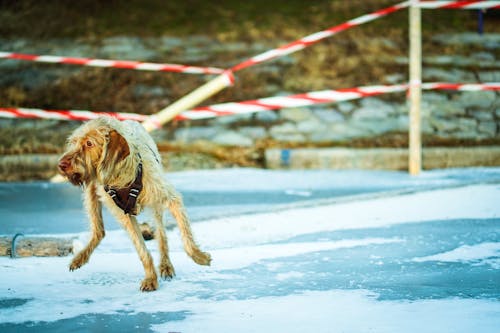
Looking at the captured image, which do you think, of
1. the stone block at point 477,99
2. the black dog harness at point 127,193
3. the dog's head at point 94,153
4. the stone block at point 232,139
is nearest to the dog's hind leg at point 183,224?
the black dog harness at point 127,193

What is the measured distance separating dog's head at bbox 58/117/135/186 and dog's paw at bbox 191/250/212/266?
674 mm

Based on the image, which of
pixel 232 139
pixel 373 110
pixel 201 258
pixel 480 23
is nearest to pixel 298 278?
pixel 201 258

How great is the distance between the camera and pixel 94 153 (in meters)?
4.07

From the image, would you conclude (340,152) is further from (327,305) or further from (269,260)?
(327,305)

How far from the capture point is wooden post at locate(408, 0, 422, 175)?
898cm

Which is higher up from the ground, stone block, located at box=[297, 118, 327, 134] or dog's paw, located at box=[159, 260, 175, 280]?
stone block, located at box=[297, 118, 327, 134]

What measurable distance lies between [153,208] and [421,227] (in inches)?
85.3

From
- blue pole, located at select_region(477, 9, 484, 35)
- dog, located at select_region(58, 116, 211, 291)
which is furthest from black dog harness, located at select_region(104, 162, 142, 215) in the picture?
blue pole, located at select_region(477, 9, 484, 35)

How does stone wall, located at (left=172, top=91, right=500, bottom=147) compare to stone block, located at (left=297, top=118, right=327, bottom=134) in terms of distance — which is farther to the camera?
stone block, located at (left=297, top=118, right=327, bottom=134)

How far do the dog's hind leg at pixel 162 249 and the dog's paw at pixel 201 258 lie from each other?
136 mm

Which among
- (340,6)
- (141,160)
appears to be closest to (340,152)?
(340,6)

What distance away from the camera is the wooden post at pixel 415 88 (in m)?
8.98

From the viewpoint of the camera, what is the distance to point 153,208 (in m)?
A: 4.55

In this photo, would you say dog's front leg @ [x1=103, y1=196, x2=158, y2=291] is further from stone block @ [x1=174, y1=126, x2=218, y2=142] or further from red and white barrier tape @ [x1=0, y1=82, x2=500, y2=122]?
stone block @ [x1=174, y1=126, x2=218, y2=142]
